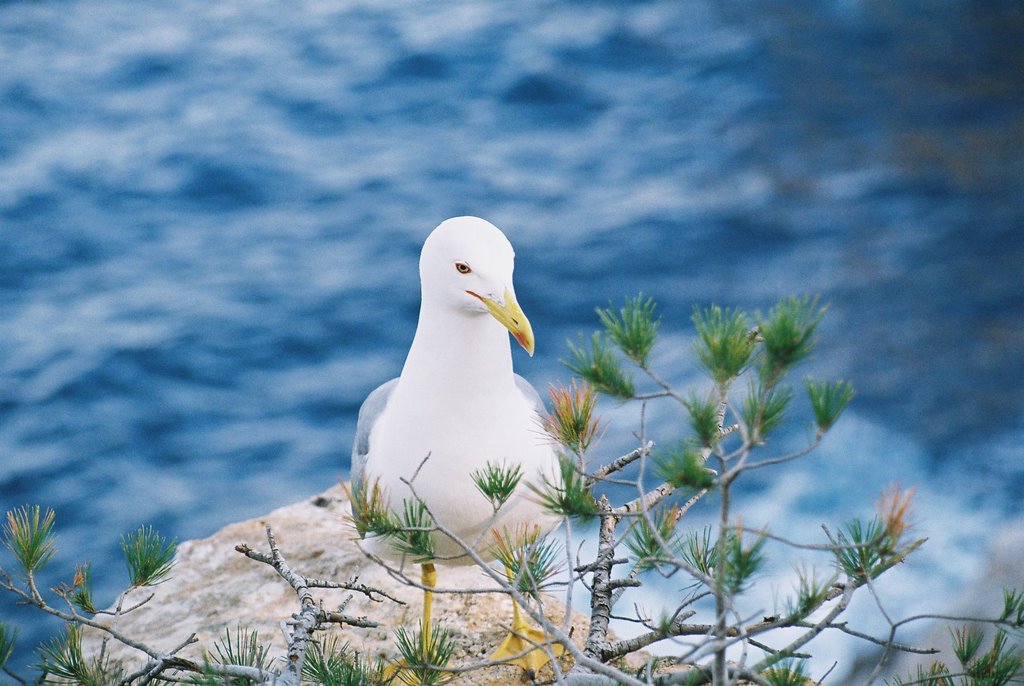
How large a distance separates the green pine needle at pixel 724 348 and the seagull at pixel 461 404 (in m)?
0.74

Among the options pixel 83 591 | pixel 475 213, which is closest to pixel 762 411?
pixel 83 591

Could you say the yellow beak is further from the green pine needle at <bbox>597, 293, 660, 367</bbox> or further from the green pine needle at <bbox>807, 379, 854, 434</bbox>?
the green pine needle at <bbox>807, 379, 854, 434</bbox>

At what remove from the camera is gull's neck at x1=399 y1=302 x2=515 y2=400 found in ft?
7.50

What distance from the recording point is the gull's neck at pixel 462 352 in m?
2.29

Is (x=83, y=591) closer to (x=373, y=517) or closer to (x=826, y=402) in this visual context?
(x=373, y=517)

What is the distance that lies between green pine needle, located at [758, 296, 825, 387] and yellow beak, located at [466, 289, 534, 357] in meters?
0.74

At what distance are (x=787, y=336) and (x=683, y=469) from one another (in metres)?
0.23

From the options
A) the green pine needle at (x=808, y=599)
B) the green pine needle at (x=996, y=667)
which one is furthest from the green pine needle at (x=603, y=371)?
the green pine needle at (x=996, y=667)

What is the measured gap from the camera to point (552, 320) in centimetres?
680

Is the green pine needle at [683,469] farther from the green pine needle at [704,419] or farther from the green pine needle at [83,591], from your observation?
the green pine needle at [83,591]

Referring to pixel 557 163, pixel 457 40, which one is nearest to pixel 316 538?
pixel 557 163

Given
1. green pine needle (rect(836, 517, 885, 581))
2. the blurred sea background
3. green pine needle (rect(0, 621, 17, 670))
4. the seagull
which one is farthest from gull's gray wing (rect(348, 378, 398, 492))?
the blurred sea background

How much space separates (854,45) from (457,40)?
3056 millimetres

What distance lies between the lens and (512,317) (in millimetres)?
2172
